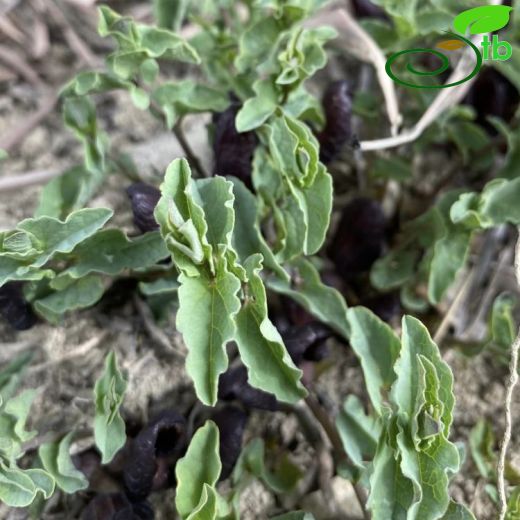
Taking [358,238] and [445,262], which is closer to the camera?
[445,262]

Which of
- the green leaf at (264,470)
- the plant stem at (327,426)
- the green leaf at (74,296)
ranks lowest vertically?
the green leaf at (264,470)

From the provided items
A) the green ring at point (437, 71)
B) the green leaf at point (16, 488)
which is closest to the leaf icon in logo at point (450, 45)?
the green ring at point (437, 71)

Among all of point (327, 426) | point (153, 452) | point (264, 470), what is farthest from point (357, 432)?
point (153, 452)

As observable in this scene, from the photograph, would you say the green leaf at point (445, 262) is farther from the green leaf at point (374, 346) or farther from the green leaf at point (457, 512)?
the green leaf at point (457, 512)

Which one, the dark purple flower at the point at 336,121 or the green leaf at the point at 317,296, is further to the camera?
the dark purple flower at the point at 336,121

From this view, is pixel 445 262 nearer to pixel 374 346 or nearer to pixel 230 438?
pixel 374 346

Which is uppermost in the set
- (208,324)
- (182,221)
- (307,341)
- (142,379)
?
(182,221)

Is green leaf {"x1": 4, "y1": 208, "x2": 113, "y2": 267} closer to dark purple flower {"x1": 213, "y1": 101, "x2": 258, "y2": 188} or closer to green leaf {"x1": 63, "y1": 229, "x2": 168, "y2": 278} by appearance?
green leaf {"x1": 63, "y1": 229, "x2": 168, "y2": 278}
